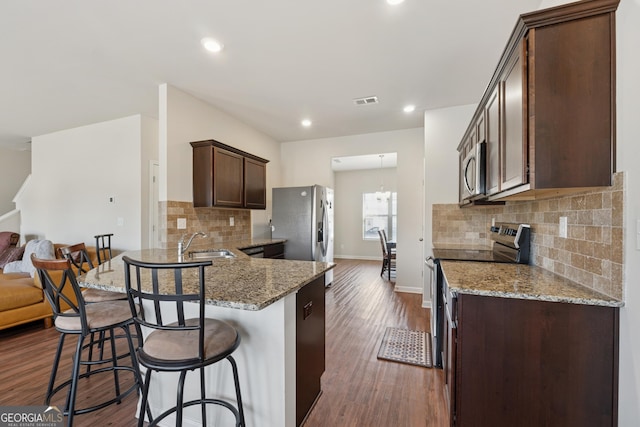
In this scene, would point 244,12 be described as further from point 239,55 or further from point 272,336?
point 272,336

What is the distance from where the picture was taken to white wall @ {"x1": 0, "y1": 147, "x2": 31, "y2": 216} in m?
5.87

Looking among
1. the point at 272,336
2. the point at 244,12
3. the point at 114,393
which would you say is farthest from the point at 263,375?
the point at 244,12

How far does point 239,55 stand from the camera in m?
2.54

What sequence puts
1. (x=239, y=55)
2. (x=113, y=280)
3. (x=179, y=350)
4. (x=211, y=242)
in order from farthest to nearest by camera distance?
(x=211, y=242), (x=239, y=55), (x=113, y=280), (x=179, y=350)

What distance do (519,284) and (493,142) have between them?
89 cm

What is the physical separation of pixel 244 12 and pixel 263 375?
2355 millimetres

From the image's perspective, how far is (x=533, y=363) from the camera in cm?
127

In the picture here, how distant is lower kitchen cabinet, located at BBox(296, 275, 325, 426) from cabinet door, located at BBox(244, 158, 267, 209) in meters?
2.48

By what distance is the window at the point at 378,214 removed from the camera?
7863 mm

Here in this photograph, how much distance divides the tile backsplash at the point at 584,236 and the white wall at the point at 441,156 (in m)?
1.36

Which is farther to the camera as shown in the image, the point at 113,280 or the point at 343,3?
the point at 343,3

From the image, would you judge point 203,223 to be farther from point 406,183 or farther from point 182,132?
point 406,183

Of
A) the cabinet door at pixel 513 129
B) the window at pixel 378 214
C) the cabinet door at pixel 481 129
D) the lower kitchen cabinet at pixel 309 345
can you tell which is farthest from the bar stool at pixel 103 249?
the window at pixel 378 214

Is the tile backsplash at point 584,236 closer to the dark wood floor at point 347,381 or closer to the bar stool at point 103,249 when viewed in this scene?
the dark wood floor at point 347,381
